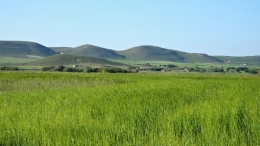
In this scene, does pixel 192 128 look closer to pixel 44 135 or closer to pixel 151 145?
pixel 151 145

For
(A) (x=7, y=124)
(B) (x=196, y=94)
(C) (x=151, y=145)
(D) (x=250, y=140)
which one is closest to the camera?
(C) (x=151, y=145)

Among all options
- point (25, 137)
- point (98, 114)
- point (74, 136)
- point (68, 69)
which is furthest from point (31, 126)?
point (68, 69)

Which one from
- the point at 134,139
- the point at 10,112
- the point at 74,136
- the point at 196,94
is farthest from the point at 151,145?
the point at 196,94

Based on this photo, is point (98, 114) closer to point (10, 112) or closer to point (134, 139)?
point (10, 112)

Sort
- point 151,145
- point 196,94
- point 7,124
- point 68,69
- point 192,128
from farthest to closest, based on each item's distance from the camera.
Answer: point 68,69
point 196,94
point 7,124
point 192,128
point 151,145

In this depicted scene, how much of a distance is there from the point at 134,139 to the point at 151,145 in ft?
1.03

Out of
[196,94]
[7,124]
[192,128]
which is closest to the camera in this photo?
[192,128]

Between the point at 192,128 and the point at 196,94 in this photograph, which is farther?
the point at 196,94

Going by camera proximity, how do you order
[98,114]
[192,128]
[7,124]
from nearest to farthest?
[192,128] → [7,124] → [98,114]

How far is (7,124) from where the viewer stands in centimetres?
704

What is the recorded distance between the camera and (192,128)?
661 centimetres

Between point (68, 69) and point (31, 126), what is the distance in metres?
74.2

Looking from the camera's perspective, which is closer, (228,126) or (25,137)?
(25,137)

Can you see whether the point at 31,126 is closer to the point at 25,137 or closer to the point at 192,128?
the point at 25,137
